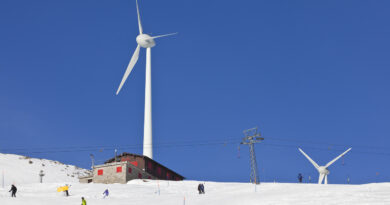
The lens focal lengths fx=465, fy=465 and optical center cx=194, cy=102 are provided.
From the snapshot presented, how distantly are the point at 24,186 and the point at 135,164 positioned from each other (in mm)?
26819

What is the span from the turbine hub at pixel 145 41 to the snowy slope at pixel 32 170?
3235 centimetres

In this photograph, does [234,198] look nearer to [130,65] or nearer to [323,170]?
[323,170]

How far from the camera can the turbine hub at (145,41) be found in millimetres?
101625

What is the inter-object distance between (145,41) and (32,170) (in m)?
35.8

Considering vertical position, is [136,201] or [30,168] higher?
[30,168]

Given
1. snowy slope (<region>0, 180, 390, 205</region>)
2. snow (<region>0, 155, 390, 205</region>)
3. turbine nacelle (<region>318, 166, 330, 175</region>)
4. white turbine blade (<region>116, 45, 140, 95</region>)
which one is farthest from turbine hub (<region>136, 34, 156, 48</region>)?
snowy slope (<region>0, 180, 390, 205</region>)

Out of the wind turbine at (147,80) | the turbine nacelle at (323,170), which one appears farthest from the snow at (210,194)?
the turbine nacelle at (323,170)

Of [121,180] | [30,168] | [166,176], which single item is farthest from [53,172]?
[121,180]

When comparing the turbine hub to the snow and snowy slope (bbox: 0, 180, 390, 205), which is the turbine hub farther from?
snowy slope (bbox: 0, 180, 390, 205)

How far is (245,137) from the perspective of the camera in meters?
70.3

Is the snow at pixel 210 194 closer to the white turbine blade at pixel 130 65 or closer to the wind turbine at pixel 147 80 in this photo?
the wind turbine at pixel 147 80

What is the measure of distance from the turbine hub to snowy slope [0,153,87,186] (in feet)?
106

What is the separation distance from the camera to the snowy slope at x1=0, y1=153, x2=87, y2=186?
86000mm

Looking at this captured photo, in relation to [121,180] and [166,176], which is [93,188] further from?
[166,176]
